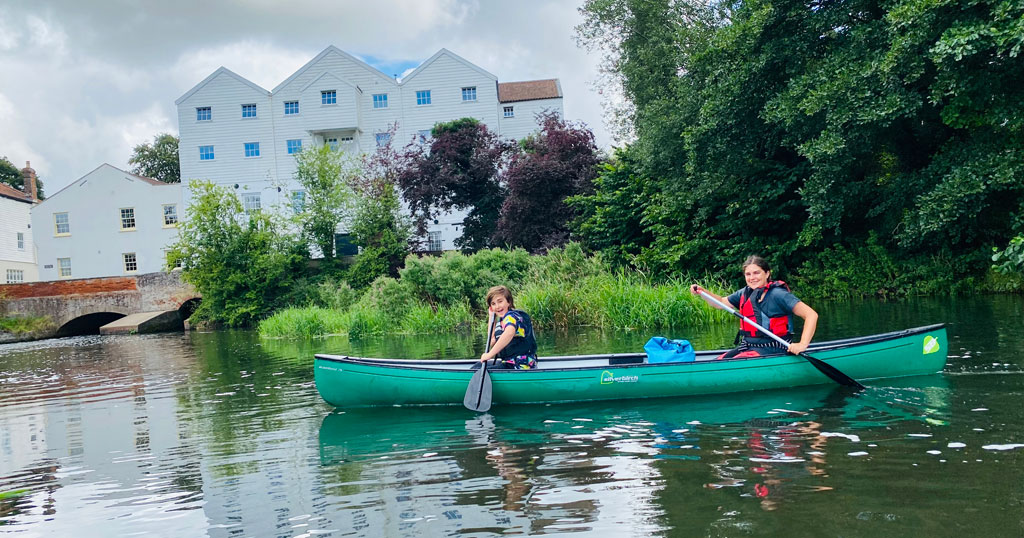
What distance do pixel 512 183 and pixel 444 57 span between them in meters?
16.0

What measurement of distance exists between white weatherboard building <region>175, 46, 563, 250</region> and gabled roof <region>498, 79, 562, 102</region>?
4.02 ft

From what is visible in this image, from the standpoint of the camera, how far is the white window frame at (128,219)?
43.4 metres

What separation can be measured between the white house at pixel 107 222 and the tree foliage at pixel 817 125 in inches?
1116

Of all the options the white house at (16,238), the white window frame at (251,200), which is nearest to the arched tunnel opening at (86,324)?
the white window frame at (251,200)

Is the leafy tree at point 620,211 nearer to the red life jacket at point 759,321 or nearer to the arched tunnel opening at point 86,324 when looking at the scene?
the red life jacket at point 759,321

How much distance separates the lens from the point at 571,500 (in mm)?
4770

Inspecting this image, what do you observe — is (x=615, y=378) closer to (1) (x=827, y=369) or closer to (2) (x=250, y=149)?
(1) (x=827, y=369)

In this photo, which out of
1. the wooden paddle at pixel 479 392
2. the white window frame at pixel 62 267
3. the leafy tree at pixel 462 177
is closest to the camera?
the wooden paddle at pixel 479 392

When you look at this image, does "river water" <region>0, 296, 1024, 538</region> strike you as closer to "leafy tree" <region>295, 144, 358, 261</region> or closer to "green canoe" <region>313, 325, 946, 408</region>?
"green canoe" <region>313, 325, 946, 408</region>

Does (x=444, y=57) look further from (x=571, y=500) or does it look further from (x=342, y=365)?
(x=571, y=500)

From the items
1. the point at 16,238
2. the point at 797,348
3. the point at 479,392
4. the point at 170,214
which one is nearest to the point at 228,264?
the point at 170,214

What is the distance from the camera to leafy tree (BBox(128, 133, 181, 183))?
58.9m

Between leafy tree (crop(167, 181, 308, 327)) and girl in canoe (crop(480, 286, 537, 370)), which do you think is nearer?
girl in canoe (crop(480, 286, 537, 370))

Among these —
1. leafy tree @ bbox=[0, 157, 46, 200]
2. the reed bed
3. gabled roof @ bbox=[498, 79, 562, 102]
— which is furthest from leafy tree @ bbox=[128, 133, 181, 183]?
the reed bed
